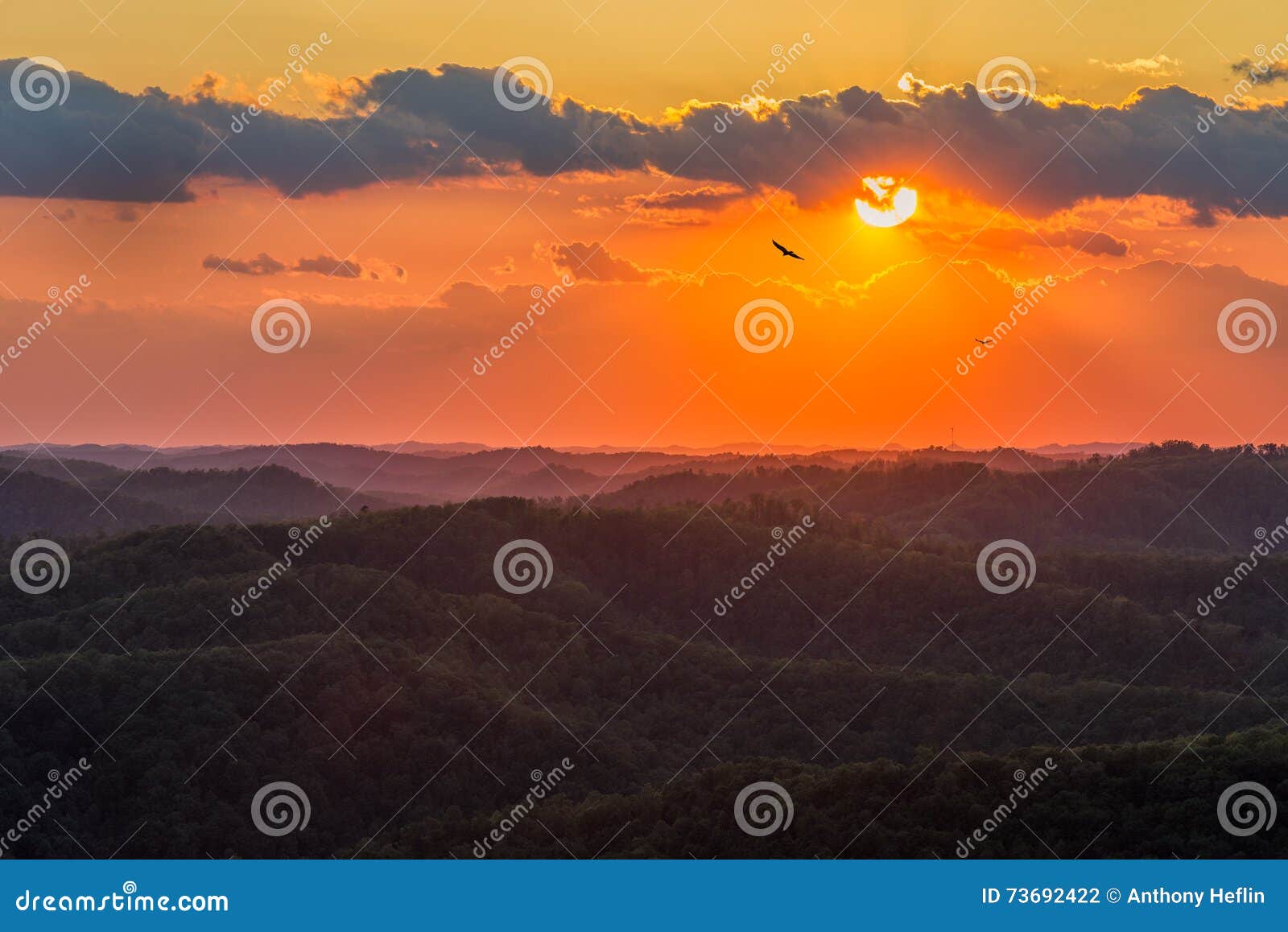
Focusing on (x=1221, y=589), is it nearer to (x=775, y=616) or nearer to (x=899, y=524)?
(x=775, y=616)

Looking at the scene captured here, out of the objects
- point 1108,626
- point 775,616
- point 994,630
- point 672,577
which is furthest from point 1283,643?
point 672,577

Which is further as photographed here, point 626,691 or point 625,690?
point 625,690

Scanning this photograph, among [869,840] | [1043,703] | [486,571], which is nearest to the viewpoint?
[869,840]

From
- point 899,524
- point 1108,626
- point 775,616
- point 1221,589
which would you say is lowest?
point 775,616

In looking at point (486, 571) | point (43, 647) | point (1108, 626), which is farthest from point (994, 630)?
point (43, 647)

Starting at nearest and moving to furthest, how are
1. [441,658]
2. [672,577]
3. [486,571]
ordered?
[441,658]
[486,571]
[672,577]

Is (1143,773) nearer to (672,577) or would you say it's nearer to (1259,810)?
(1259,810)

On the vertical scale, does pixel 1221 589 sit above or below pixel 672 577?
above

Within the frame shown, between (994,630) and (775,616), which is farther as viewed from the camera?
(775,616)
